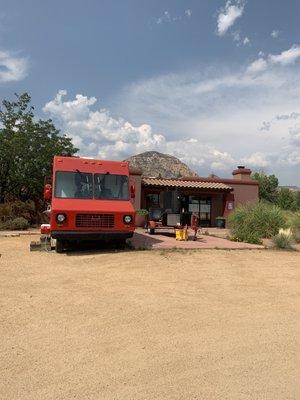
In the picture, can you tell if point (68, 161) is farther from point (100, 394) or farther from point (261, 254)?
point (100, 394)

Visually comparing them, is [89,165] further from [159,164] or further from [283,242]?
[159,164]

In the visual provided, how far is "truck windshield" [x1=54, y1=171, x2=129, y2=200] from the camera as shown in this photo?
12.6 meters

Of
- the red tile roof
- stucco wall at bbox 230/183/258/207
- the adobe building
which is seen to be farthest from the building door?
stucco wall at bbox 230/183/258/207

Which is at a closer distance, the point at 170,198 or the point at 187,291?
the point at 187,291

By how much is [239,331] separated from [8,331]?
9.09 ft

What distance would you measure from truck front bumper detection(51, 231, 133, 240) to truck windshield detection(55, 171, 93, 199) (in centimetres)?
123

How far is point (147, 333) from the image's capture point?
17.0 ft

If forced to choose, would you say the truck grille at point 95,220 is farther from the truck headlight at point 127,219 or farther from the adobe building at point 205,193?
the adobe building at point 205,193

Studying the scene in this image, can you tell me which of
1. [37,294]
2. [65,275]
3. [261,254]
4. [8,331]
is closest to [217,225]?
[261,254]

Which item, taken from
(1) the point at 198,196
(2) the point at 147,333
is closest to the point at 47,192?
(2) the point at 147,333

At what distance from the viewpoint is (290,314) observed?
6.16 meters

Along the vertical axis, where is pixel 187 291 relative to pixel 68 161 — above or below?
below

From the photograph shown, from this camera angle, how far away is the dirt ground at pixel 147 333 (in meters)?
3.82

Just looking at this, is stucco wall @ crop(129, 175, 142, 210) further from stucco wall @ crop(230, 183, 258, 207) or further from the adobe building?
stucco wall @ crop(230, 183, 258, 207)
